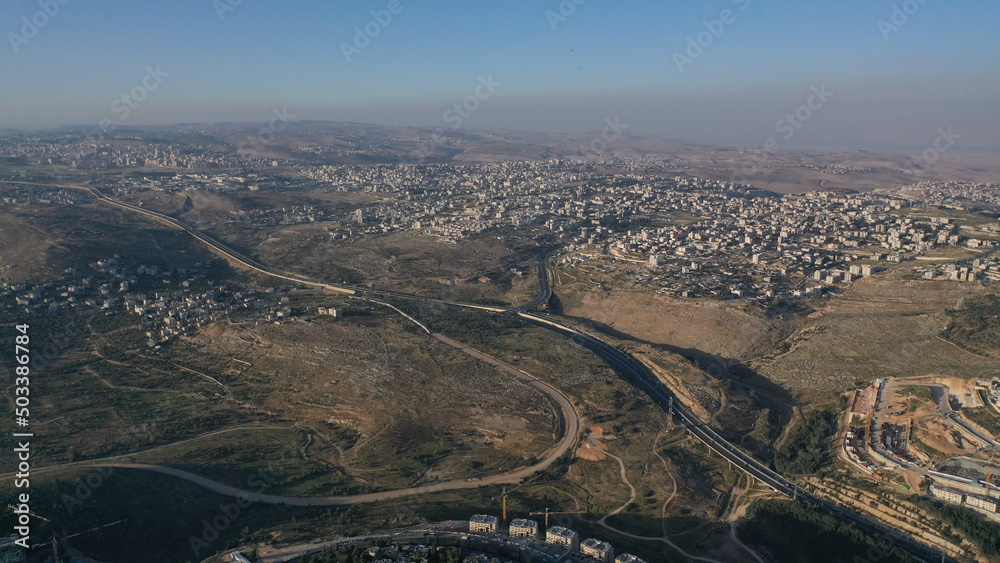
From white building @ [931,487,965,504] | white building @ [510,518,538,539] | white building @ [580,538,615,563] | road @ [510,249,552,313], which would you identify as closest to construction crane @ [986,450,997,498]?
white building @ [931,487,965,504]

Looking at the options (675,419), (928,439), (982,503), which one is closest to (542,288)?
(675,419)

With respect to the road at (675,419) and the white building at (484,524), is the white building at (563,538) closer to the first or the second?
the white building at (484,524)

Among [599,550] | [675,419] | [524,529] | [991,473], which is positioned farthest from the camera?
[675,419]

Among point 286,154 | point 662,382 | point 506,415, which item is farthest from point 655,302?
point 286,154

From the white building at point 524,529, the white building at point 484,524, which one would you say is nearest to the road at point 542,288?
the white building at point 484,524

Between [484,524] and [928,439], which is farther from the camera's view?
[928,439]

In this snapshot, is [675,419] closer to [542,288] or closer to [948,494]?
[948,494]
